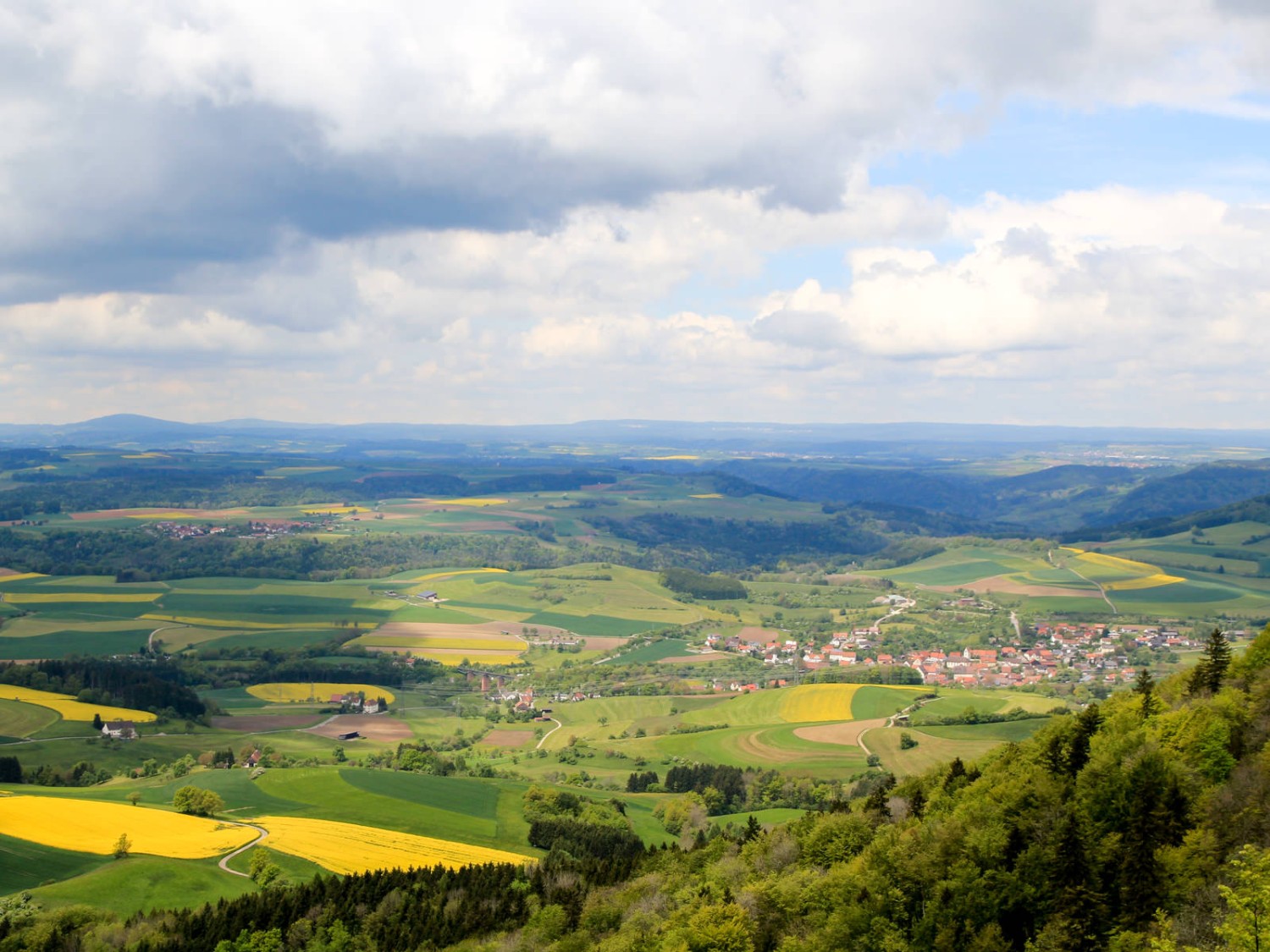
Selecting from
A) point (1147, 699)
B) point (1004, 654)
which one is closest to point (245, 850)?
point (1147, 699)

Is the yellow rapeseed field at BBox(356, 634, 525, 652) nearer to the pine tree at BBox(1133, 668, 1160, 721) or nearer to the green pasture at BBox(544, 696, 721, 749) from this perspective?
the green pasture at BBox(544, 696, 721, 749)

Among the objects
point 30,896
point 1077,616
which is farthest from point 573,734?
point 1077,616

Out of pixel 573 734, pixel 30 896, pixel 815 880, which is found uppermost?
pixel 815 880

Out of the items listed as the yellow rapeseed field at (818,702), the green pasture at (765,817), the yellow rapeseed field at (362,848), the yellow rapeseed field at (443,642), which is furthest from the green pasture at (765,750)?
the yellow rapeseed field at (443,642)

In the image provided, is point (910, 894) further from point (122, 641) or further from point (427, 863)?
point (122, 641)

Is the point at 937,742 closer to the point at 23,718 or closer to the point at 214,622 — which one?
the point at 23,718
